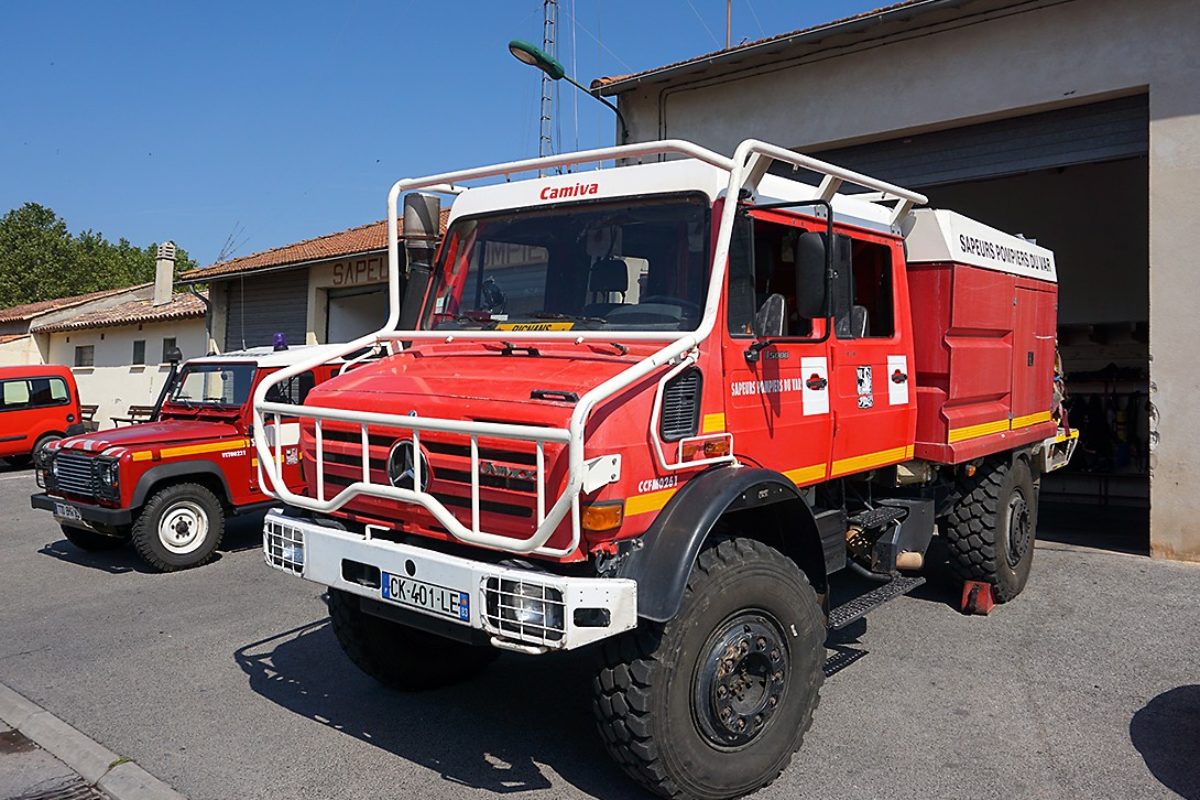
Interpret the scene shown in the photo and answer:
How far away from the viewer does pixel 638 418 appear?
3369 millimetres

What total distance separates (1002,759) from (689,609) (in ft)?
5.92

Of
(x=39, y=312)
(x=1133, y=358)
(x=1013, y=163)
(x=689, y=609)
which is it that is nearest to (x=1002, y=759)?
Answer: (x=689, y=609)

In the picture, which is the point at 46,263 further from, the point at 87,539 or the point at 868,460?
the point at 868,460

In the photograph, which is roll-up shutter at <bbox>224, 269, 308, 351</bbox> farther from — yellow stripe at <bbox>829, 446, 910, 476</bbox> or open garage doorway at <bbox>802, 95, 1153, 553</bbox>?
yellow stripe at <bbox>829, 446, 910, 476</bbox>

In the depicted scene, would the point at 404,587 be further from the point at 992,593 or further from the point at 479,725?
the point at 992,593

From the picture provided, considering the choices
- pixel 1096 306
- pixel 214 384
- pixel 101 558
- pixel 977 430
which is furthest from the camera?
pixel 1096 306

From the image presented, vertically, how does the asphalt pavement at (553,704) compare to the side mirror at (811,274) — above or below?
below

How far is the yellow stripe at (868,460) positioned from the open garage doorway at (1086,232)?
488 cm

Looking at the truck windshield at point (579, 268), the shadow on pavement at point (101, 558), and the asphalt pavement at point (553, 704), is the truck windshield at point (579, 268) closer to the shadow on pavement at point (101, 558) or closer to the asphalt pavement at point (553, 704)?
the asphalt pavement at point (553, 704)

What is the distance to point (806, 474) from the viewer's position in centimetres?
428

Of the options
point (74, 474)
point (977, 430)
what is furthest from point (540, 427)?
point (74, 474)

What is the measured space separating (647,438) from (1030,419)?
451cm

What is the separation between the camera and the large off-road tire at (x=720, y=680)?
331 centimetres

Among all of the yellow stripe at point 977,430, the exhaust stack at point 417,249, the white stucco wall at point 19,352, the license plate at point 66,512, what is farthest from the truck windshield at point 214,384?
the white stucco wall at point 19,352
